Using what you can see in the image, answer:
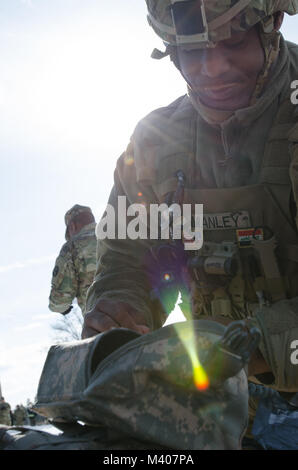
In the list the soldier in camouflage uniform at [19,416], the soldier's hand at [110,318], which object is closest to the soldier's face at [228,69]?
the soldier's hand at [110,318]

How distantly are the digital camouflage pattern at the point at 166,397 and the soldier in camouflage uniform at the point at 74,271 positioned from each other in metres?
5.78

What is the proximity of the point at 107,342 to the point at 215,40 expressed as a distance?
1429 millimetres

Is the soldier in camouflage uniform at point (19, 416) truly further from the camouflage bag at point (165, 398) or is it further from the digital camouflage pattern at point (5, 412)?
the camouflage bag at point (165, 398)

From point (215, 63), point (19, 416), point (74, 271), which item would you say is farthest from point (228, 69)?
point (19, 416)

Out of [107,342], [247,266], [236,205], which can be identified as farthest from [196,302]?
[107,342]

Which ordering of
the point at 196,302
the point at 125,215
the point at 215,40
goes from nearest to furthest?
the point at 215,40 → the point at 196,302 → the point at 125,215

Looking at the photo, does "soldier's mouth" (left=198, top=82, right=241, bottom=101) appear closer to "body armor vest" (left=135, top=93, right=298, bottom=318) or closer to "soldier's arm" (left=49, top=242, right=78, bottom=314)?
"body armor vest" (left=135, top=93, right=298, bottom=318)

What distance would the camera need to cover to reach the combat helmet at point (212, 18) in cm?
235

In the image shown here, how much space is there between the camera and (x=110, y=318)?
2209 millimetres

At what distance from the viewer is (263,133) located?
245 centimetres

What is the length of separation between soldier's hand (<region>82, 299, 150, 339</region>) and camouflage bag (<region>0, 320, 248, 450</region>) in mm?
769
